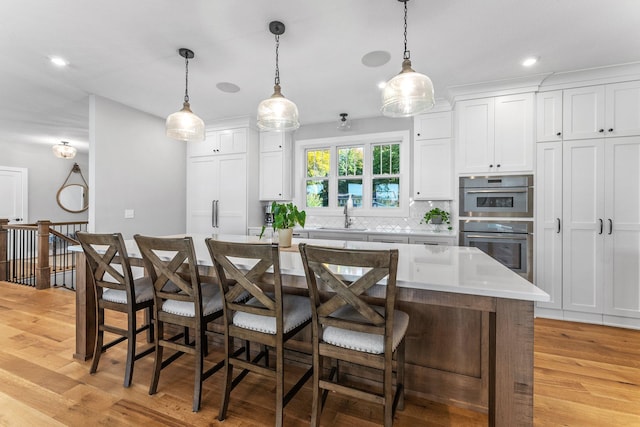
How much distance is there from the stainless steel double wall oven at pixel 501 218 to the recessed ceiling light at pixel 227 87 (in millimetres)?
2925

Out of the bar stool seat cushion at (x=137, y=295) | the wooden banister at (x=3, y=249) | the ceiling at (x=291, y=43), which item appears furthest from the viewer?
the wooden banister at (x=3, y=249)

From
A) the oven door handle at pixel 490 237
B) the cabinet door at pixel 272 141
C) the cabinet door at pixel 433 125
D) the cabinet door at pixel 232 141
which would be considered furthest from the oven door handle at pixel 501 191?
the cabinet door at pixel 232 141

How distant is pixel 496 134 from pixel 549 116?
1.71ft

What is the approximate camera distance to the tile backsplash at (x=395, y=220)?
161 inches

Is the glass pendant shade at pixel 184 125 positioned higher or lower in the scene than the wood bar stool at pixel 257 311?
higher

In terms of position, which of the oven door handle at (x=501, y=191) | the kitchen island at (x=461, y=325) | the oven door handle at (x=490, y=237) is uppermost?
the oven door handle at (x=501, y=191)

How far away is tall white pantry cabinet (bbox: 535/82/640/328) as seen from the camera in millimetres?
2936

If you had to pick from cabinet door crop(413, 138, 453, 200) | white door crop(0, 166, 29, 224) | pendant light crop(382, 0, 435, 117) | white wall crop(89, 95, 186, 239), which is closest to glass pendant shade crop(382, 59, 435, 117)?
pendant light crop(382, 0, 435, 117)

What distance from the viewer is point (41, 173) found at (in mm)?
6852

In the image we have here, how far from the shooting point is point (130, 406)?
174 centimetres

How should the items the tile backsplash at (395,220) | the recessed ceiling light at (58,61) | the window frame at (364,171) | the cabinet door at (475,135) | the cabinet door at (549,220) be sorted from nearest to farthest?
1. the recessed ceiling light at (58,61)
2. the cabinet door at (549,220)
3. the cabinet door at (475,135)
4. the tile backsplash at (395,220)
5. the window frame at (364,171)

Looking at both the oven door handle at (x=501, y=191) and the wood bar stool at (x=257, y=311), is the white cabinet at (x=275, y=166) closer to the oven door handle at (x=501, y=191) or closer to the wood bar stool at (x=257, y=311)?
the oven door handle at (x=501, y=191)

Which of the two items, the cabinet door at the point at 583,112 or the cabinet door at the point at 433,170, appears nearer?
the cabinet door at the point at 583,112

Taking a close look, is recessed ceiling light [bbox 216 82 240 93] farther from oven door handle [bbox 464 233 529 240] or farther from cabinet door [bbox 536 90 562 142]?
cabinet door [bbox 536 90 562 142]
